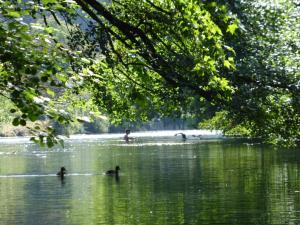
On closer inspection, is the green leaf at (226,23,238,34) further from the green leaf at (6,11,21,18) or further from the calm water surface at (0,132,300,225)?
the calm water surface at (0,132,300,225)

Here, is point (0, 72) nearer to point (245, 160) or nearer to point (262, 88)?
point (262, 88)

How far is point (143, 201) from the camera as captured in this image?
34.5m

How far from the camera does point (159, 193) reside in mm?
37562

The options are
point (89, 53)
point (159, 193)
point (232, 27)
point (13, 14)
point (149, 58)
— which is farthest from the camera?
point (159, 193)

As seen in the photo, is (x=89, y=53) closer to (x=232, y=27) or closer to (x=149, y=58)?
(x=149, y=58)

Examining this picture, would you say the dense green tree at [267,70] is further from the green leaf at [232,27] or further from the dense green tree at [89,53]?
the green leaf at [232,27]

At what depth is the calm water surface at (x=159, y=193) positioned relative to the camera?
28641mm

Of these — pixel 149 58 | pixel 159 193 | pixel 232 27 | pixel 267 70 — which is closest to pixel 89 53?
pixel 149 58

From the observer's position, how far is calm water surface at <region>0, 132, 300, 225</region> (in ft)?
94.0

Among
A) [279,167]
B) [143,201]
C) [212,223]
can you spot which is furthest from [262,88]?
[279,167]

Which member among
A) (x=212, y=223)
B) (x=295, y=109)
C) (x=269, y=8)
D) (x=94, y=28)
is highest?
(x=269, y=8)

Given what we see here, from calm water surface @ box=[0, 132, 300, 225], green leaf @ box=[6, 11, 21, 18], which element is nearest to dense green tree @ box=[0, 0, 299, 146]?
green leaf @ box=[6, 11, 21, 18]

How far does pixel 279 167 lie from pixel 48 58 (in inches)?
1794

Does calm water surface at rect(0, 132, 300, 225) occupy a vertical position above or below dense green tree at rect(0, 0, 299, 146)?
below
